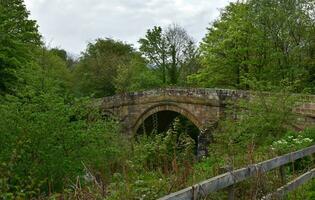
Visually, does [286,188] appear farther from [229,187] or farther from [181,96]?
[181,96]

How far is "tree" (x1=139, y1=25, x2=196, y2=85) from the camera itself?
4291 centimetres

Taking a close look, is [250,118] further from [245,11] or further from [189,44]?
[189,44]

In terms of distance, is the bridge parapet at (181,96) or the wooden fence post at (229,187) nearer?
the wooden fence post at (229,187)

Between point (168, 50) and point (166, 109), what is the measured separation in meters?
14.2

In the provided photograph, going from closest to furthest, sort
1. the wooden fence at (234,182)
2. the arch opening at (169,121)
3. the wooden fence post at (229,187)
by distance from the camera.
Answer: the wooden fence at (234,182), the wooden fence post at (229,187), the arch opening at (169,121)

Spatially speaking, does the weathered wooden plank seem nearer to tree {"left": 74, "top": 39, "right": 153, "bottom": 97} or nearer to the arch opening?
the arch opening

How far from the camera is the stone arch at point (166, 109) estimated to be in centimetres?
2766

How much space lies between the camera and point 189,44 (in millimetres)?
43375

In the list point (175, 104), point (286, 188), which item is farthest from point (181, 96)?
point (286, 188)

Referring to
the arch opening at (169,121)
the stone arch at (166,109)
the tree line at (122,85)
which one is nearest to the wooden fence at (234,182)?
the tree line at (122,85)

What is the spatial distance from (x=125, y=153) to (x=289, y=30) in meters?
16.0

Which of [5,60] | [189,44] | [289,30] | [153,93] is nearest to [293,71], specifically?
[289,30]

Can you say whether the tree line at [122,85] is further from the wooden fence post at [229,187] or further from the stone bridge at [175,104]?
the stone bridge at [175,104]

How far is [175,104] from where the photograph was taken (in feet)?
94.2
